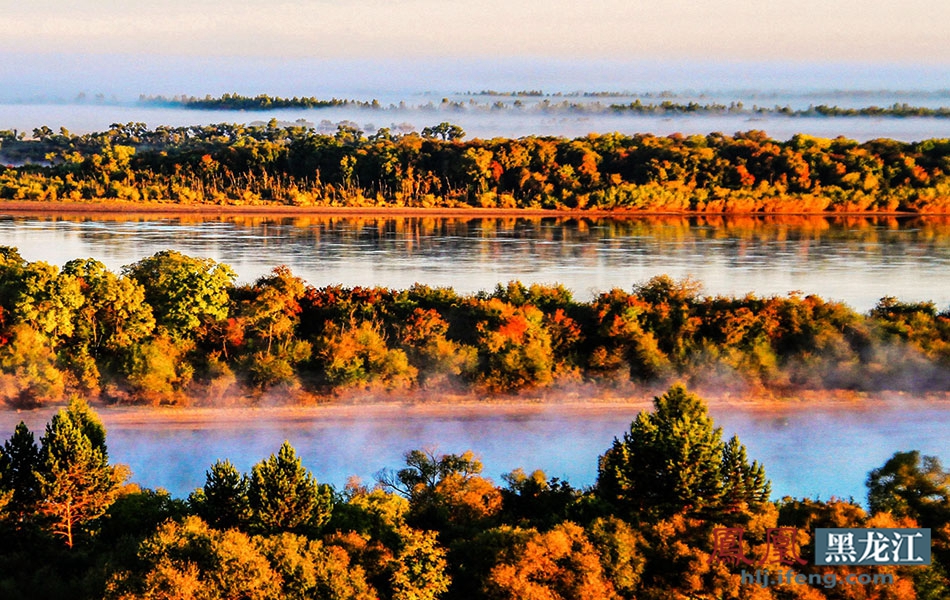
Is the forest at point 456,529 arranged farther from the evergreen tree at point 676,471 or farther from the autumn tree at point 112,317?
the autumn tree at point 112,317

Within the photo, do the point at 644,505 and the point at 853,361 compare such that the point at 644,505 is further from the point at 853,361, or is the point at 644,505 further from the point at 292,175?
the point at 292,175

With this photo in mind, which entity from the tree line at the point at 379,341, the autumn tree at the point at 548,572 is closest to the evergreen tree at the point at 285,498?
the autumn tree at the point at 548,572

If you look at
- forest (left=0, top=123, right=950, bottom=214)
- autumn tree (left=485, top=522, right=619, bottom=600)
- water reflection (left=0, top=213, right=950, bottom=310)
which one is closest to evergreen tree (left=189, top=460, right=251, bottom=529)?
autumn tree (left=485, top=522, right=619, bottom=600)

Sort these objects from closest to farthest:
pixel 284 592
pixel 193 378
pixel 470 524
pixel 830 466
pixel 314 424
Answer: pixel 284 592, pixel 470 524, pixel 830 466, pixel 314 424, pixel 193 378

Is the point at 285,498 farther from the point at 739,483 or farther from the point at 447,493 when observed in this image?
the point at 739,483

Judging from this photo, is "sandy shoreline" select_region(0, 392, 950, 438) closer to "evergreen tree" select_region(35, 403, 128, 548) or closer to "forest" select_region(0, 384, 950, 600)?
"forest" select_region(0, 384, 950, 600)

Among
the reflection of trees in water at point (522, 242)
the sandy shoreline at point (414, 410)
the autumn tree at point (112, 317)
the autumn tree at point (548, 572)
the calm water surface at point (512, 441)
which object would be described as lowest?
the calm water surface at point (512, 441)

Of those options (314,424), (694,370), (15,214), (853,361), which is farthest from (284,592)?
(15,214)
